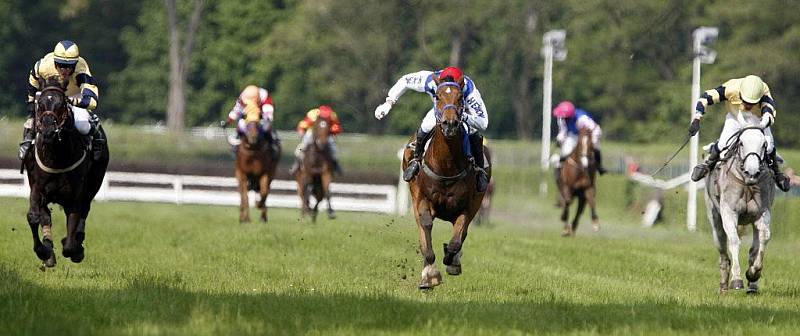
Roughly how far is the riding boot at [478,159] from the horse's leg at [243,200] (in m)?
10.4

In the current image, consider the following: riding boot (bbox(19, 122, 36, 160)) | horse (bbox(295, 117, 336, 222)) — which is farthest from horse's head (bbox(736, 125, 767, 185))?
horse (bbox(295, 117, 336, 222))

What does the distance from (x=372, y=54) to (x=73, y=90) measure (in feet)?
182

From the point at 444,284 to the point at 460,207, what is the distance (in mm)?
790

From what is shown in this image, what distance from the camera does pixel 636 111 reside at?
7175 centimetres

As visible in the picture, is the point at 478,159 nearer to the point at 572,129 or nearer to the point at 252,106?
the point at 252,106

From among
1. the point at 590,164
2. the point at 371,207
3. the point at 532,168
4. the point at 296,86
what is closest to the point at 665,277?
the point at 590,164

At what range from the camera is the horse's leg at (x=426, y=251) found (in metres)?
13.7

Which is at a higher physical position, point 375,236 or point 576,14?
point 576,14

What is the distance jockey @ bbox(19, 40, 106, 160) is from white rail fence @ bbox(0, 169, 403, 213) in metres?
22.7

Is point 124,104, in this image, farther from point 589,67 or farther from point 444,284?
point 444,284

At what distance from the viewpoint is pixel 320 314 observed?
10.9 m

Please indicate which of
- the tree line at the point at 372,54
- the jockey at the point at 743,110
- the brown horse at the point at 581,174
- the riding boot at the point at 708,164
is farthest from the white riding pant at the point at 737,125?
the tree line at the point at 372,54

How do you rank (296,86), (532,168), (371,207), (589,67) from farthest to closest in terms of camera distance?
1. (296,86)
2. (589,67)
3. (532,168)
4. (371,207)

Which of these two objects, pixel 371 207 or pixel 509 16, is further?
pixel 509 16
